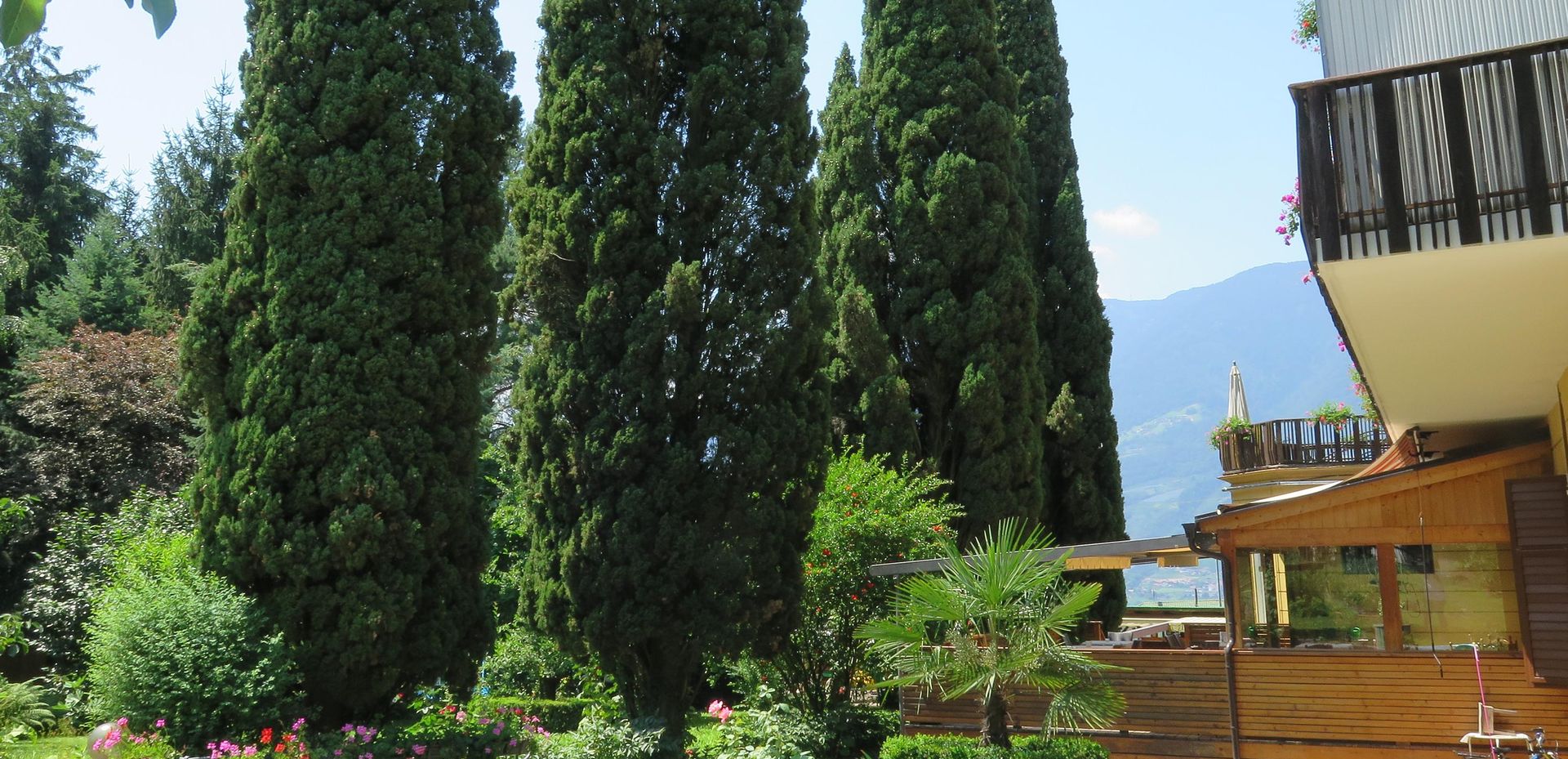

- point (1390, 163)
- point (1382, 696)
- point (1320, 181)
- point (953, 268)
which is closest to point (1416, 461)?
point (1382, 696)

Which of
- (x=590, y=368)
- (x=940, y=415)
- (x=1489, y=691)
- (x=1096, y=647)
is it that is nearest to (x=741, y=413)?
(x=590, y=368)

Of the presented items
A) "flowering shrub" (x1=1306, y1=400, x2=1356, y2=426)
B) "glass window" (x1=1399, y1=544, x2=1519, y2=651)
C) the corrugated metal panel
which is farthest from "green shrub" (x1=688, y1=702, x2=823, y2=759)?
"flowering shrub" (x1=1306, y1=400, x2=1356, y2=426)

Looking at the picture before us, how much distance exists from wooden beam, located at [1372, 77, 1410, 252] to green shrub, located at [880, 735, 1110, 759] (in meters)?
5.96

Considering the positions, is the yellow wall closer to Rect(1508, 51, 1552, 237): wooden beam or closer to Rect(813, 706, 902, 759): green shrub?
Rect(1508, 51, 1552, 237): wooden beam

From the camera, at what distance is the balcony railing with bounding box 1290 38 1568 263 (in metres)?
5.40

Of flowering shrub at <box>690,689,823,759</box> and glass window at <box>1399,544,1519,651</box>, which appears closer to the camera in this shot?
glass window at <box>1399,544,1519,651</box>

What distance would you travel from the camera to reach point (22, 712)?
1373 centimetres

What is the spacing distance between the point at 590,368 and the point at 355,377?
247cm

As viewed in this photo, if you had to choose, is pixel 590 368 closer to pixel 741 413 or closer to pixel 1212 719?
pixel 741 413

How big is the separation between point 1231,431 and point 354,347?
17563mm

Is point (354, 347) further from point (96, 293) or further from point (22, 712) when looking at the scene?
point (96, 293)

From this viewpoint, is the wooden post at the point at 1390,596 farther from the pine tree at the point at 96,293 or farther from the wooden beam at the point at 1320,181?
the pine tree at the point at 96,293

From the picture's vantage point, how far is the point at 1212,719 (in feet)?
36.4

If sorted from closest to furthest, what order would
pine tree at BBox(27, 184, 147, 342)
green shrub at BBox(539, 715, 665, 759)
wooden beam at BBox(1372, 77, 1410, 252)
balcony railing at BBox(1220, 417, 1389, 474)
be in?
wooden beam at BBox(1372, 77, 1410, 252)
green shrub at BBox(539, 715, 665, 759)
pine tree at BBox(27, 184, 147, 342)
balcony railing at BBox(1220, 417, 1389, 474)
